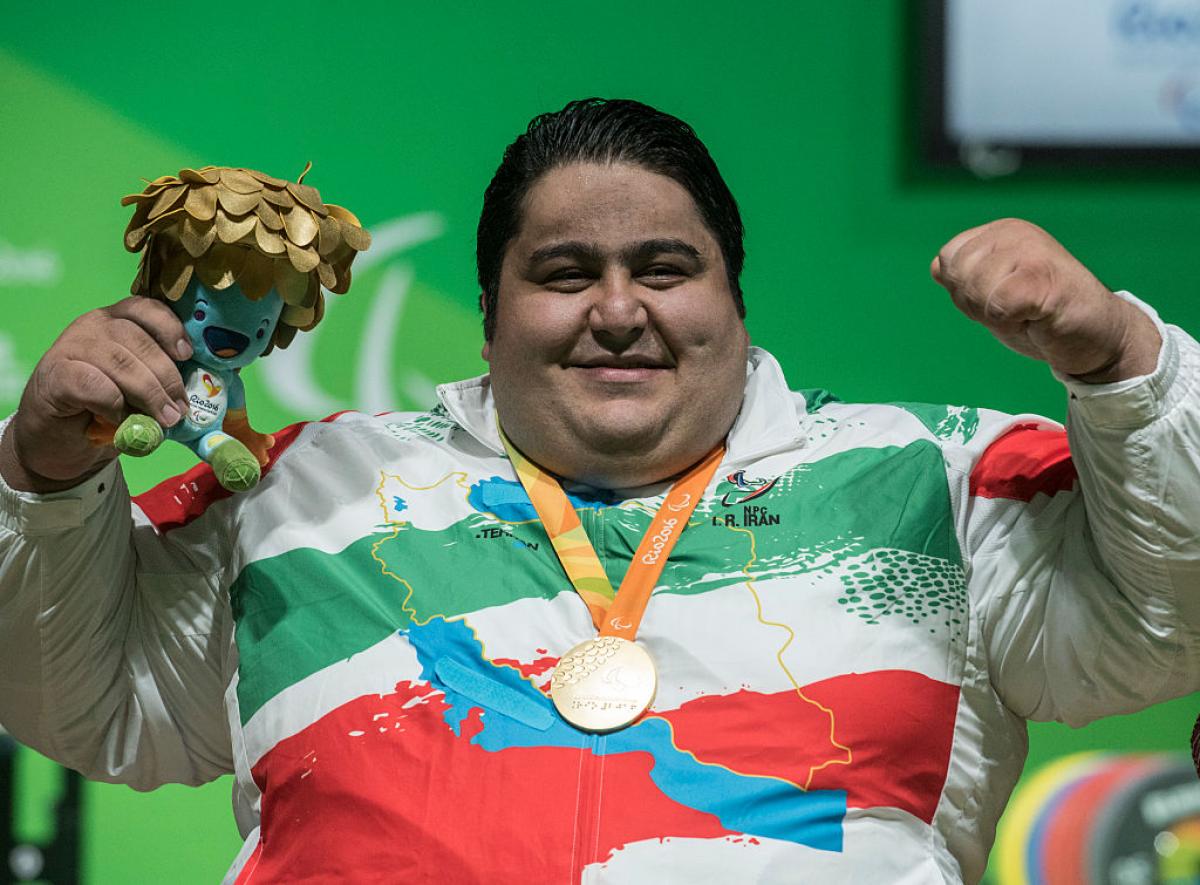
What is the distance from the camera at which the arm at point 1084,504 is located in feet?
4.20

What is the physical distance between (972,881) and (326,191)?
4.25 ft

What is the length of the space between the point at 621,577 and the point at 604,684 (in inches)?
5.6

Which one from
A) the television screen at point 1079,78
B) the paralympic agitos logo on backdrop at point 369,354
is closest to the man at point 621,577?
the paralympic agitos logo on backdrop at point 369,354

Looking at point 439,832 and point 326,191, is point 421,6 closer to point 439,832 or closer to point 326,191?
point 326,191

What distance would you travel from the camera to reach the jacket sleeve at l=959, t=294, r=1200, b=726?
1.30m

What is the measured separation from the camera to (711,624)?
4.75 ft

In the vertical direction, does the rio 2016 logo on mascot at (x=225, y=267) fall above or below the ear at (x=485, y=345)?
above

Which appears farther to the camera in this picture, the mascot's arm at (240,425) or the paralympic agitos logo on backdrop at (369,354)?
the paralympic agitos logo on backdrop at (369,354)

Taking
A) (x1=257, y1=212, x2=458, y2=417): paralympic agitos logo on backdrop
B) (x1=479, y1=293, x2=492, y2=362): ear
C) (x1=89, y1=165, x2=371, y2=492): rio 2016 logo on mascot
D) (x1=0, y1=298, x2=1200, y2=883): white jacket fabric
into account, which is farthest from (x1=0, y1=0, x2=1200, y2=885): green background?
(x1=89, y1=165, x2=371, y2=492): rio 2016 logo on mascot

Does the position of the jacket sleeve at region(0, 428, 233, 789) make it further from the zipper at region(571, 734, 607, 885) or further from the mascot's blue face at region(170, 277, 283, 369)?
the zipper at region(571, 734, 607, 885)

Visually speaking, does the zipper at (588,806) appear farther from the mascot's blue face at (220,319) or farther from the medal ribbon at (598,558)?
the mascot's blue face at (220,319)

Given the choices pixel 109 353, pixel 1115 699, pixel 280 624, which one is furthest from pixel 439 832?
pixel 1115 699

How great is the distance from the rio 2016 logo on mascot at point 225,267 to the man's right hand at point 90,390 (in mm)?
21

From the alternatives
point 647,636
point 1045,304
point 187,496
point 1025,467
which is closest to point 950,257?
point 1045,304
